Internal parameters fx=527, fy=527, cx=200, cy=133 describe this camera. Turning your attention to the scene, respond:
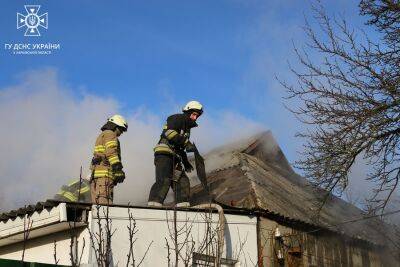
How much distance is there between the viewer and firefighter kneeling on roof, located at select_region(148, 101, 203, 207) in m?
8.43

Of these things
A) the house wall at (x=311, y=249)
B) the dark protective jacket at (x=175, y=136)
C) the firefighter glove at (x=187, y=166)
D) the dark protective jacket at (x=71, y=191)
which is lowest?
the house wall at (x=311, y=249)

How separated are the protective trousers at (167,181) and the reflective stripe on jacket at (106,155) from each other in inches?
26.7

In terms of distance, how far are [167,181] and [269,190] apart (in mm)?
3075

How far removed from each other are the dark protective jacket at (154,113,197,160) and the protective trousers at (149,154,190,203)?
0.43 feet

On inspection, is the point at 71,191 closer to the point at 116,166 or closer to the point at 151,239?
the point at 116,166

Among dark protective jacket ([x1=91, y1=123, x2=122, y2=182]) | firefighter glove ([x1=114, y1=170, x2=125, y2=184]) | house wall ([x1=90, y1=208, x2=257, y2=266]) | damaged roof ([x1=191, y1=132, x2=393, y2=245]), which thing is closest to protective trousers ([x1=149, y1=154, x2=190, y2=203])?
firefighter glove ([x1=114, y1=170, x2=125, y2=184])

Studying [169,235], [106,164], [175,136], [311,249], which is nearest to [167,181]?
[175,136]

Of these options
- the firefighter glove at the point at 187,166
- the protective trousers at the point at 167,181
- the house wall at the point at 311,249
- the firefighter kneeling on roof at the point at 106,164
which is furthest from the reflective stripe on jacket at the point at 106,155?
the house wall at the point at 311,249

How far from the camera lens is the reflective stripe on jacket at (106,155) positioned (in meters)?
8.46

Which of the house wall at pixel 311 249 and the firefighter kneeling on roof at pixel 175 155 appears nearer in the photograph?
the firefighter kneeling on roof at pixel 175 155

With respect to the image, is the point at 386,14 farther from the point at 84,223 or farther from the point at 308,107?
the point at 84,223

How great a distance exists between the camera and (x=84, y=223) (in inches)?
270

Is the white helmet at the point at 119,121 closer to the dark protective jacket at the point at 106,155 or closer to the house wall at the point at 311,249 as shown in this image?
the dark protective jacket at the point at 106,155

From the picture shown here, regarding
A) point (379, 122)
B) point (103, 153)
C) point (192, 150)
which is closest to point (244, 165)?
point (192, 150)
